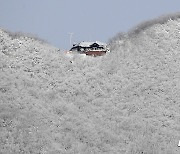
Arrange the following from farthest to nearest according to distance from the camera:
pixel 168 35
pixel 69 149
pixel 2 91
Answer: pixel 168 35 < pixel 2 91 < pixel 69 149

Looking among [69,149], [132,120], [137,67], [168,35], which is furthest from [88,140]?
[168,35]

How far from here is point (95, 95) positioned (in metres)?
33.8

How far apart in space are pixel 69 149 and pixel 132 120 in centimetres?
607

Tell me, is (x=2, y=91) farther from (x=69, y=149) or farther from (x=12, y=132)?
(x=69, y=149)

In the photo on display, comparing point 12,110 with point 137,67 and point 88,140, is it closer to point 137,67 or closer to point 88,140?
point 88,140

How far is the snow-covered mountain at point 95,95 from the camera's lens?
2783cm

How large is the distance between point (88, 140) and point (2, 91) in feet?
27.6

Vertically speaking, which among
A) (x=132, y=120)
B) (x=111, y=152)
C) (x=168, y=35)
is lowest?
(x=111, y=152)

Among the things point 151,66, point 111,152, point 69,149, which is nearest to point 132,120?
point 111,152

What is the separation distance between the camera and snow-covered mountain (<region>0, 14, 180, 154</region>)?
27828 millimetres

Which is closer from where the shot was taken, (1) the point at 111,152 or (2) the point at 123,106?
(1) the point at 111,152

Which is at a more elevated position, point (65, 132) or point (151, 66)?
point (151, 66)

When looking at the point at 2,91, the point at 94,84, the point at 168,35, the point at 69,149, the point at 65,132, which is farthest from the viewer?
the point at 168,35

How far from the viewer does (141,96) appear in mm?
33406
